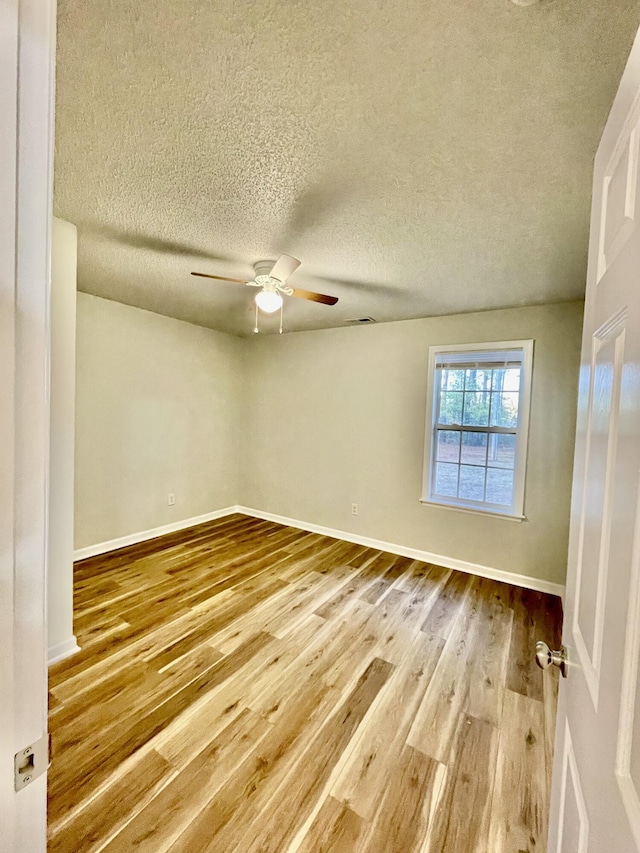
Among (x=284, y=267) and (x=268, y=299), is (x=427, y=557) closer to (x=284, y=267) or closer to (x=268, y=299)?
(x=268, y=299)

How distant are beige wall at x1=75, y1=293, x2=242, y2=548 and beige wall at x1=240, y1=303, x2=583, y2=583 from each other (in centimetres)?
45

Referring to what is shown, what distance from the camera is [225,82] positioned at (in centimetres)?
106

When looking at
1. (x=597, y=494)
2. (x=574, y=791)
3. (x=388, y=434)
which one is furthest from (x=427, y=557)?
(x=597, y=494)

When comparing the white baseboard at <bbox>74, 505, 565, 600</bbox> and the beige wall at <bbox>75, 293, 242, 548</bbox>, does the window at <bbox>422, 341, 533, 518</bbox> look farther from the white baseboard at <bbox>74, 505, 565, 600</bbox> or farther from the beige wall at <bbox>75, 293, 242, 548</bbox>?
the beige wall at <bbox>75, 293, 242, 548</bbox>

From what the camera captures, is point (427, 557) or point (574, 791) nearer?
point (574, 791)

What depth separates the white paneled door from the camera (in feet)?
1.54

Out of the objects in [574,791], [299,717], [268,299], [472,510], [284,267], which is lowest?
[299,717]

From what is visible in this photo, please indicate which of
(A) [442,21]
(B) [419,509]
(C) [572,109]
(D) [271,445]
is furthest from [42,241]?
(D) [271,445]

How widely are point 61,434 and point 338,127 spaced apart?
1987mm

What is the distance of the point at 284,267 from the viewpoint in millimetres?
1978

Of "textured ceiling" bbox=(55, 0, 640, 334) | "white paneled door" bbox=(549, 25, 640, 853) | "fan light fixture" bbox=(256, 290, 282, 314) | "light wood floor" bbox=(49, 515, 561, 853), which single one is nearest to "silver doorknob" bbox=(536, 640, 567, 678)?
"white paneled door" bbox=(549, 25, 640, 853)

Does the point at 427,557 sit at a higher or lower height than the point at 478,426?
lower

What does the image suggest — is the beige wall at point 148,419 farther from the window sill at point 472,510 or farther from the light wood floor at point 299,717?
the window sill at point 472,510

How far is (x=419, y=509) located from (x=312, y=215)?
9.15 feet
